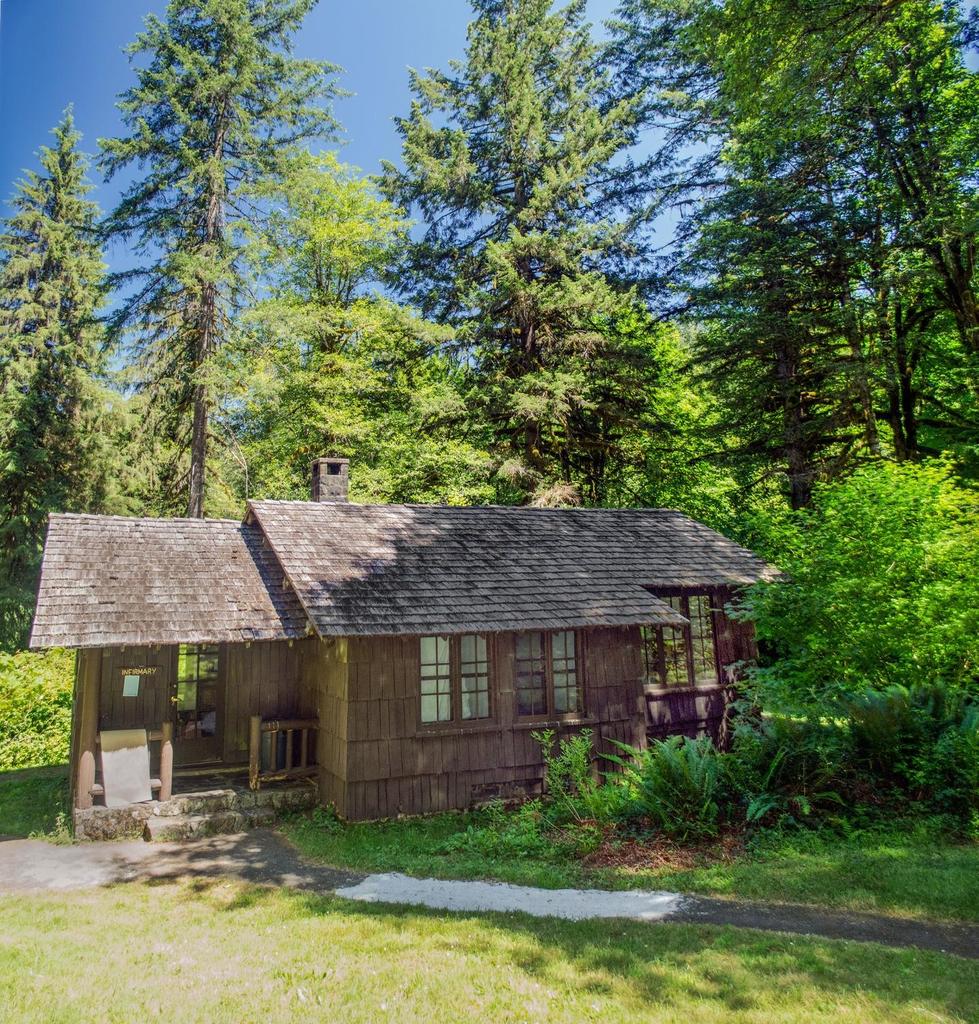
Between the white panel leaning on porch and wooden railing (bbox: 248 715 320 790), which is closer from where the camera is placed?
the white panel leaning on porch

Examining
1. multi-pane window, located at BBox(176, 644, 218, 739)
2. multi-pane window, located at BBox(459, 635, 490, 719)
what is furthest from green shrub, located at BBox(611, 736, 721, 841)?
multi-pane window, located at BBox(176, 644, 218, 739)

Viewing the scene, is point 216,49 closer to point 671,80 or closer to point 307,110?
point 307,110

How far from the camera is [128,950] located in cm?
550

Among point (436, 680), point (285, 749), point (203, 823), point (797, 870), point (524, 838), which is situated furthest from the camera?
point (285, 749)

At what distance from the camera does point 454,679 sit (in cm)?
1073

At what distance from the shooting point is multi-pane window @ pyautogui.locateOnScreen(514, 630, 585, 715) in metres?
11.3

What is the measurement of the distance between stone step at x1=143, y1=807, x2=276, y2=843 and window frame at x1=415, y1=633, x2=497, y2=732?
2.64 meters

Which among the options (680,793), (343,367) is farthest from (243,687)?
(343,367)

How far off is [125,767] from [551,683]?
655cm

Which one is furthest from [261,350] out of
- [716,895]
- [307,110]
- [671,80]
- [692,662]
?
[716,895]

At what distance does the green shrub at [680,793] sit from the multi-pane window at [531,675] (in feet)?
9.08

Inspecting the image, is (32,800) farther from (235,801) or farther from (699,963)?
(699,963)

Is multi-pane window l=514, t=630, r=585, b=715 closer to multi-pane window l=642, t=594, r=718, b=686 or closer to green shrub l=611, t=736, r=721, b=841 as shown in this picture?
multi-pane window l=642, t=594, r=718, b=686

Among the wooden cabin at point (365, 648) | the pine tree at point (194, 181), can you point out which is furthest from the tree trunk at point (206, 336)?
the wooden cabin at point (365, 648)
